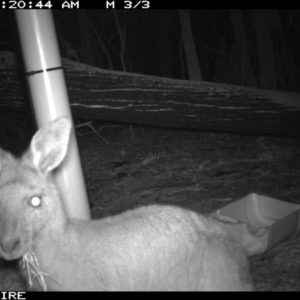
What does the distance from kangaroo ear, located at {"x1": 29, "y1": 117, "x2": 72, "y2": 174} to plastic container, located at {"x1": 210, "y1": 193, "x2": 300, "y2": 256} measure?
1.82 meters

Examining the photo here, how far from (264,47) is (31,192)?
11.8 meters

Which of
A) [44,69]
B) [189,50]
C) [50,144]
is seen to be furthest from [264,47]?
[50,144]

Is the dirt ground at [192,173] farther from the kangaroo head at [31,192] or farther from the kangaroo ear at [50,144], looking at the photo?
the kangaroo ear at [50,144]

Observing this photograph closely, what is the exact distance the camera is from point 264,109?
19.0 feet

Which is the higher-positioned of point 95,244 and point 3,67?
point 3,67

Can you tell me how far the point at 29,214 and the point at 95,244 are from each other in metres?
0.51

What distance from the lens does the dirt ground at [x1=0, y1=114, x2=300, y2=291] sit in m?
4.28

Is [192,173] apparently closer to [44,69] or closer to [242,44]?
[44,69]

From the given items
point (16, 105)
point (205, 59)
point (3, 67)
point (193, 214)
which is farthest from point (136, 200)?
point (205, 59)

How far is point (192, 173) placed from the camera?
7.28 meters

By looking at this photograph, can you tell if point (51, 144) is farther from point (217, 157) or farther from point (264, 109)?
point (217, 157)

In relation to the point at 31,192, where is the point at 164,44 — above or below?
above

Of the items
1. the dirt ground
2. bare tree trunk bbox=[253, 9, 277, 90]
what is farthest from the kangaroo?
bare tree trunk bbox=[253, 9, 277, 90]

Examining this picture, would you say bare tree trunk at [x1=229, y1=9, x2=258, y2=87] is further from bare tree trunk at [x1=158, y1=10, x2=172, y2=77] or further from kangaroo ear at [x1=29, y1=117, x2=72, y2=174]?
kangaroo ear at [x1=29, y1=117, x2=72, y2=174]
